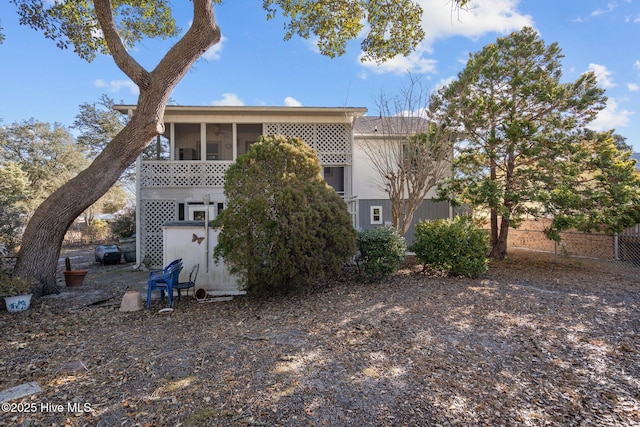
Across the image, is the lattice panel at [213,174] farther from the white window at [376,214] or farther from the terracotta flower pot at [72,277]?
the white window at [376,214]

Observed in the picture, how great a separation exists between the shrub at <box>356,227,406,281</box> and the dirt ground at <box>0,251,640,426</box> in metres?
0.75

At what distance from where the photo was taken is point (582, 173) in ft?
30.5

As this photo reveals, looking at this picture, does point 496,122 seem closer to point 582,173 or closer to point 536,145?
point 536,145

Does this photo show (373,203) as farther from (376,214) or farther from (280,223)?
(280,223)

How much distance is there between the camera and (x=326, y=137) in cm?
1122

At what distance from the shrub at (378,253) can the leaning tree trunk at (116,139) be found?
16.8 ft

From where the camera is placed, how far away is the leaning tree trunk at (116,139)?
648cm

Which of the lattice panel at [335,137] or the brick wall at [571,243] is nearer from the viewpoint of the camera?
the brick wall at [571,243]

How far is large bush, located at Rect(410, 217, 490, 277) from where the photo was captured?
7215 mm

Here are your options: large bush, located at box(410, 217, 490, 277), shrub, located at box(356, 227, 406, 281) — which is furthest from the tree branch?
large bush, located at box(410, 217, 490, 277)

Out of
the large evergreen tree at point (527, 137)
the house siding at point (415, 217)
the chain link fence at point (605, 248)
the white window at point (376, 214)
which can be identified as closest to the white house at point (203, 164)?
the house siding at point (415, 217)

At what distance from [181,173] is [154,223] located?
6.34 ft

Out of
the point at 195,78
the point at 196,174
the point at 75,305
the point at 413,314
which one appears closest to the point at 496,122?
the point at 413,314

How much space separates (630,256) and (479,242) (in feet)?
22.1
